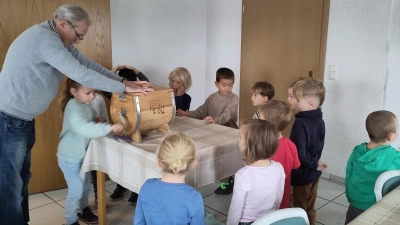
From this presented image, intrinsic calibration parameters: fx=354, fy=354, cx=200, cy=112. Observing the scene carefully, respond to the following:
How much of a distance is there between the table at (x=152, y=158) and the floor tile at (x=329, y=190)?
4.28ft

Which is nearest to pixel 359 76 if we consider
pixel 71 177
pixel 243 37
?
pixel 243 37

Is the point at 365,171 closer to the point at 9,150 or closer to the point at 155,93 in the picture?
the point at 155,93

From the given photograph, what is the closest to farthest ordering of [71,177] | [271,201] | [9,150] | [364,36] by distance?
[271,201]
[9,150]
[71,177]
[364,36]

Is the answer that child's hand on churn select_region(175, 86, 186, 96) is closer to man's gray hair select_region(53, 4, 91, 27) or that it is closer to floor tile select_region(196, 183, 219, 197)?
floor tile select_region(196, 183, 219, 197)

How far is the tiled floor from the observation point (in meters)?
2.53

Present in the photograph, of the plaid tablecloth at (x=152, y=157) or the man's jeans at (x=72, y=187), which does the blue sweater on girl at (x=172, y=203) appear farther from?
the man's jeans at (x=72, y=187)

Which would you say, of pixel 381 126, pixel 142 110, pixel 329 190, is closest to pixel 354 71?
pixel 329 190

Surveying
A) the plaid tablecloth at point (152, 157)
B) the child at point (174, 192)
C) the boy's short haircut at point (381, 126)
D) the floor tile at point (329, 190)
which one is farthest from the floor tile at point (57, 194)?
the boy's short haircut at point (381, 126)

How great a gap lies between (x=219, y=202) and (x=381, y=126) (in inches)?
59.1

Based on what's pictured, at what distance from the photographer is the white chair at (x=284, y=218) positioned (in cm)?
108

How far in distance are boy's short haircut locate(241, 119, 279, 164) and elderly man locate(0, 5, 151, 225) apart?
66cm

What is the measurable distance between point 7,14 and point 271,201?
230cm

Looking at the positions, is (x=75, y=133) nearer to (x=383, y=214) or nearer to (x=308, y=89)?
(x=308, y=89)

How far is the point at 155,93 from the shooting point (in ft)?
6.28
